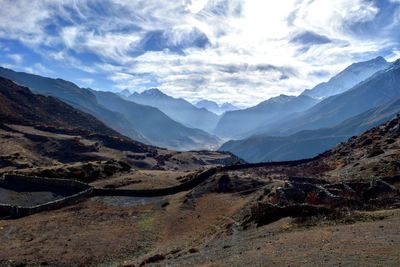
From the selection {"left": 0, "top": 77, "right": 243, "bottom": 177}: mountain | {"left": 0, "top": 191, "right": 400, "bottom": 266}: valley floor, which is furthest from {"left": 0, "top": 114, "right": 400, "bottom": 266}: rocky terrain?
{"left": 0, "top": 77, "right": 243, "bottom": 177}: mountain

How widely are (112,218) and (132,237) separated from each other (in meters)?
8.84

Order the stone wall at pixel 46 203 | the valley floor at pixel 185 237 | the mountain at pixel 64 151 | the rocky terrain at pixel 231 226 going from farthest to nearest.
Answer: the mountain at pixel 64 151 < the stone wall at pixel 46 203 < the rocky terrain at pixel 231 226 < the valley floor at pixel 185 237

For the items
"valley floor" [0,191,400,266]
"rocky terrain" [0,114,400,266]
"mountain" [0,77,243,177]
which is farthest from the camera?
"mountain" [0,77,243,177]

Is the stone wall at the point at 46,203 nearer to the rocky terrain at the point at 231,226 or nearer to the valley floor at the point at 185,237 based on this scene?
the rocky terrain at the point at 231,226

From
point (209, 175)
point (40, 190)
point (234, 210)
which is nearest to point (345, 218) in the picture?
point (234, 210)

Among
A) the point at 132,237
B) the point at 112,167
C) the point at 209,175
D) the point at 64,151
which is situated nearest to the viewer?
the point at 132,237

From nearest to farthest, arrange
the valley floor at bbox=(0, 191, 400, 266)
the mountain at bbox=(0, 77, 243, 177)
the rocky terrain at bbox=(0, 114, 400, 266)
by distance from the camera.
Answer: the valley floor at bbox=(0, 191, 400, 266) < the rocky terrain at bbox=(0, 114, 400, 266) < the mountain at bbox=(0, 77, 243, 177)

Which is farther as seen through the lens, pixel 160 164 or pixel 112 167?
pixel 160 164

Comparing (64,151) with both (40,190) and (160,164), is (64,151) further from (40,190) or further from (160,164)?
(40,190)

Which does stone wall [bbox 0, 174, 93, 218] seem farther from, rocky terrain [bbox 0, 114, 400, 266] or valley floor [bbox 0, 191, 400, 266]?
valley floor [bbox 0, 191, 400, 266]

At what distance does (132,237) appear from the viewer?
42.0 meters

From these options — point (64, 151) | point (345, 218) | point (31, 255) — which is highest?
point (64, 151)

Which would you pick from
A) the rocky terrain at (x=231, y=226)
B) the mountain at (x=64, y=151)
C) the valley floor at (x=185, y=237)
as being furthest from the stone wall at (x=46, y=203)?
the mountain at (x=64, y=151)

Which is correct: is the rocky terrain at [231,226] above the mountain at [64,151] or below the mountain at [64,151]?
below
